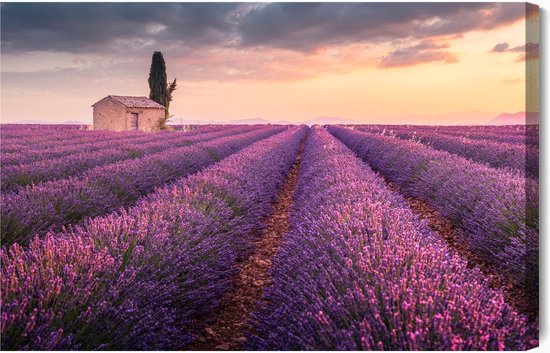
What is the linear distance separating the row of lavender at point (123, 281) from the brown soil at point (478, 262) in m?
1.76

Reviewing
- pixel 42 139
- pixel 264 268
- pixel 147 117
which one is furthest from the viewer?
pixel 147 117

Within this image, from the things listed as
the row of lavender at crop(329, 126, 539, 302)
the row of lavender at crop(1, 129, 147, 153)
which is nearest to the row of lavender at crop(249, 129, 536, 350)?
the row of lavender at crop(329, 126, 539, 302)

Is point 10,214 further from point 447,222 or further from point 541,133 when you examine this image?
point 447,222

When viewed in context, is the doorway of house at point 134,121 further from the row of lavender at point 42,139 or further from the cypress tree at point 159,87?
the row of lavender at point 42,139

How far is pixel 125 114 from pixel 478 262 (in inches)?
974

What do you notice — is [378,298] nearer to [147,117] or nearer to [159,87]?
[147,117]

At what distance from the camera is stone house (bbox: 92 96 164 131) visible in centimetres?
2623

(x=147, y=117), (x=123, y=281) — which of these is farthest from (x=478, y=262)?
(x=147, y=117)

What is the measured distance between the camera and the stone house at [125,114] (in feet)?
86.1

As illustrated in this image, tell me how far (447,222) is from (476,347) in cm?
445

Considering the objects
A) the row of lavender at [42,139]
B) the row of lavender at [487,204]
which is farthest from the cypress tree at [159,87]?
the row of lavender at [487,204]

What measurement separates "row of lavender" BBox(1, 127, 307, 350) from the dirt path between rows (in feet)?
0.37

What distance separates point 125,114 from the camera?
2605 cm

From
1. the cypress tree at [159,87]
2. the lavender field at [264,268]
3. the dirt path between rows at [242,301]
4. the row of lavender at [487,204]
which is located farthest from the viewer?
the cypress tree at [159,87]
